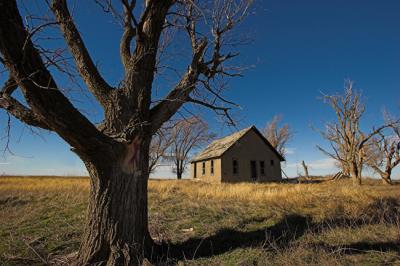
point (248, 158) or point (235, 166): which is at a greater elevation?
point (248, 158)

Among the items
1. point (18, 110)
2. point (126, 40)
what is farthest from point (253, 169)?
point (18, 110)

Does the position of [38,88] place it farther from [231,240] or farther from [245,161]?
[245,161]

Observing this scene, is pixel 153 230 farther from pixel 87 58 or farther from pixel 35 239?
pixel 87 58

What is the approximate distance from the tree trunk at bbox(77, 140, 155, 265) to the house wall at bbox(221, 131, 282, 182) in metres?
19.5

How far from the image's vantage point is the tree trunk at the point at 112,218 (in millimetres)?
4246

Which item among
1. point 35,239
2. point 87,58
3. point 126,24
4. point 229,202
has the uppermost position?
point 126,24

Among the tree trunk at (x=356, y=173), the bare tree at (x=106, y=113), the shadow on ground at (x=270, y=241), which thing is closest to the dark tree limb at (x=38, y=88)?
the bare tree at (x=106, y=113)

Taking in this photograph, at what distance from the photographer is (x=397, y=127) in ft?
67.8

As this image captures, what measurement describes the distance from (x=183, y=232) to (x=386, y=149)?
22.6 m

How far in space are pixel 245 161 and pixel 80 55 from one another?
21941 millimetres

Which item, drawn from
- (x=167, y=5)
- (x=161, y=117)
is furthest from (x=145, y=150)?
(x=167, y=5)

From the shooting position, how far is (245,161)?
2512cm

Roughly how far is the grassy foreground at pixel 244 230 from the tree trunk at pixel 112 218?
0.62 m

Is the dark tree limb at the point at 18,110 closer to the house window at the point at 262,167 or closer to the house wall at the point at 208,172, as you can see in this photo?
the house wall at the point at 208,172
